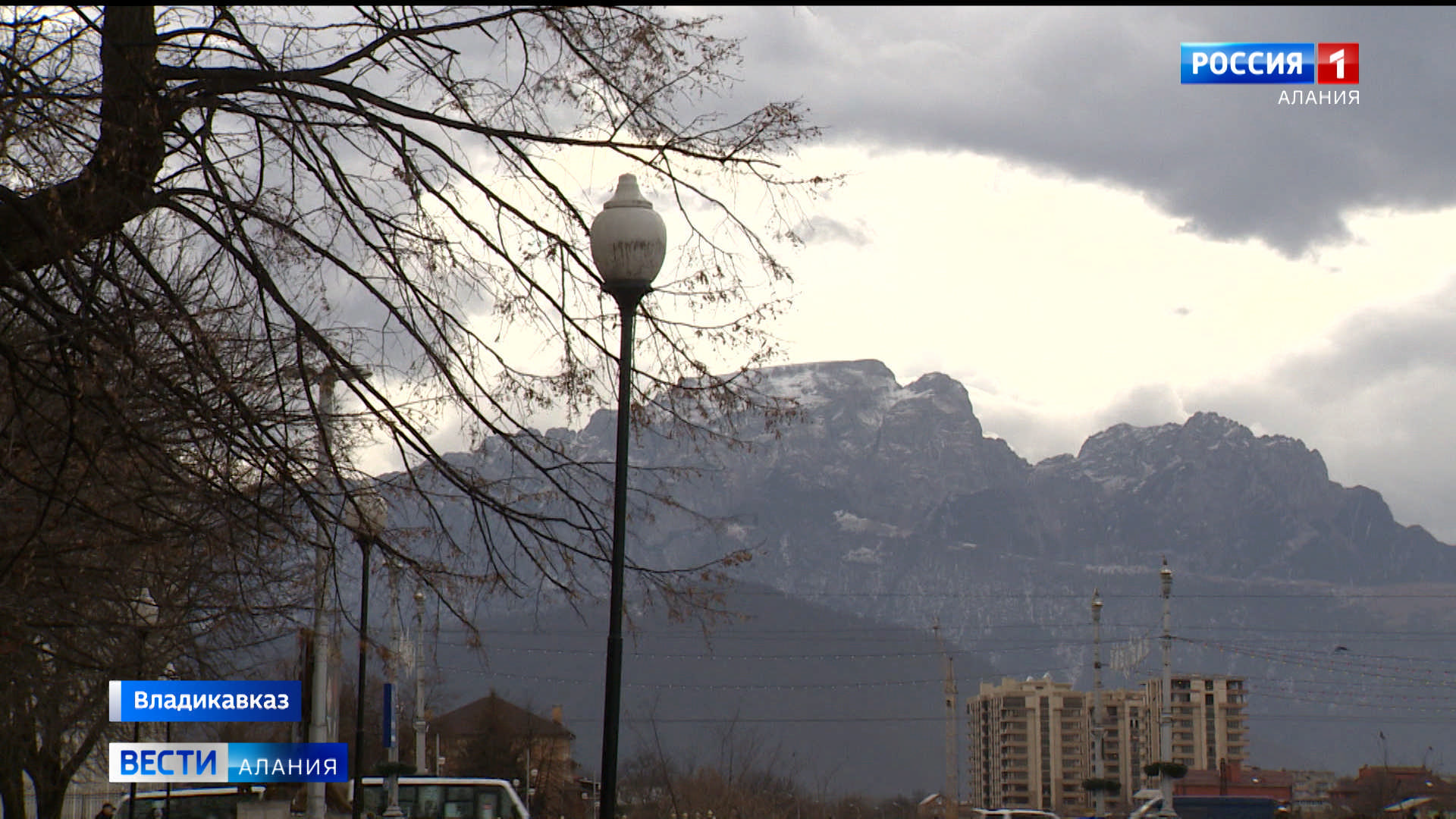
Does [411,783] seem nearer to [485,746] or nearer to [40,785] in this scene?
[40,785]

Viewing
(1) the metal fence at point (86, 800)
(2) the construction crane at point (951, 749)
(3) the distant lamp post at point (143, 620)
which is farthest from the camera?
(2) the construction crane at point (951, 749)

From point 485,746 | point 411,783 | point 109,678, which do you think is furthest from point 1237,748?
point 109,678

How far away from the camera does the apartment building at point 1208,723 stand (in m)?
159

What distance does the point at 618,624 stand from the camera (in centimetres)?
941

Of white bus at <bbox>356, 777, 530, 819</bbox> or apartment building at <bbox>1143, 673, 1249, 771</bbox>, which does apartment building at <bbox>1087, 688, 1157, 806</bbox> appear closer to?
apartment building at <bbox>1143, 673, 1249, 771</bbox>

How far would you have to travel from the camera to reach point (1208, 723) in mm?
173250
